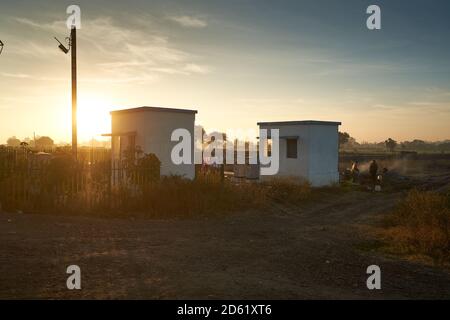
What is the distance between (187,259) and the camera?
8.17 metres

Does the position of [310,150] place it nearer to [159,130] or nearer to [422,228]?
[159,130]

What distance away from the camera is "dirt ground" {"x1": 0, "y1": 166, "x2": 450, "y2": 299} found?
629 centimetres

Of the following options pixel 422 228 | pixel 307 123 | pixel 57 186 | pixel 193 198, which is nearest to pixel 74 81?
pixel 57 186

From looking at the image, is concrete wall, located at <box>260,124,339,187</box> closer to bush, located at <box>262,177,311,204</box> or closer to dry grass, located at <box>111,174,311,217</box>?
bush, located at <box>262,177,311,204</box>

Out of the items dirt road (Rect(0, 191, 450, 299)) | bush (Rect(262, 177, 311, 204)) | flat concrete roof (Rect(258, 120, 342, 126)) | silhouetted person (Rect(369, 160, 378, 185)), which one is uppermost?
flat concrete roof (Rect(258, 120, 342, 126))

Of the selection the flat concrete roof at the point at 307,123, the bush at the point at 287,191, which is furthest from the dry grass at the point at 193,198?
the flat concrete roof at the point at 307,123

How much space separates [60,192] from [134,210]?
2293 millimetres

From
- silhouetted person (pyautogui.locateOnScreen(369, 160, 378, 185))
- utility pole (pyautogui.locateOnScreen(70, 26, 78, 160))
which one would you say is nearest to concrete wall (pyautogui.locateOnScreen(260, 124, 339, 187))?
silhouetted person (pyautogui.locateOnScreen(369, 160, 378, 185))

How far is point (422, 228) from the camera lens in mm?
10430

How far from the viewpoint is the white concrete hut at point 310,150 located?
2291 centimetres

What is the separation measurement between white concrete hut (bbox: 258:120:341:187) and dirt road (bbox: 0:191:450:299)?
10161 millimetres
